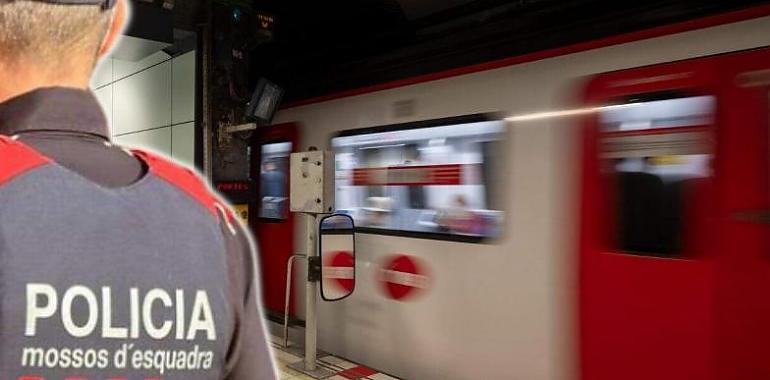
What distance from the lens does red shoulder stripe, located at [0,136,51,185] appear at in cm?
55

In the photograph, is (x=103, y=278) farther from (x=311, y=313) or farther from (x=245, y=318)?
(x=311, y=313)

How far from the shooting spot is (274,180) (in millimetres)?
5086

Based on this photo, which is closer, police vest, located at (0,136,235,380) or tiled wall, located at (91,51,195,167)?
police vest, located at (0,136,235,380)

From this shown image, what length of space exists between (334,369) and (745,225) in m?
2.74

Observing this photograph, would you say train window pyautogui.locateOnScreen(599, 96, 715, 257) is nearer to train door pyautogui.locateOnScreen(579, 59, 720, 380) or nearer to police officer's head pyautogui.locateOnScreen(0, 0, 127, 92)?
train door pyautogui.locateOnScreen(579, 59, 720, 380)

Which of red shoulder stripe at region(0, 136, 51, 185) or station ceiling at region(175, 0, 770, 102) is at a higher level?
station ceiling at region(175, 0, 770, 102)

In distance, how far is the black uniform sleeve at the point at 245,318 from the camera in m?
0.69

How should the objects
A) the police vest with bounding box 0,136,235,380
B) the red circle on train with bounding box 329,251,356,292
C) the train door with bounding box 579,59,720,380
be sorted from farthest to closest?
the red circle on train with bounding box 329,251,356,292, the train door with bounding box 579,59,720,380, the police vest with bounding box 0,136,235,380

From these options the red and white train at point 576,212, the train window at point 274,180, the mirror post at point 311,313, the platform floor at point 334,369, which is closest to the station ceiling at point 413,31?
the red and white train at point 576,212

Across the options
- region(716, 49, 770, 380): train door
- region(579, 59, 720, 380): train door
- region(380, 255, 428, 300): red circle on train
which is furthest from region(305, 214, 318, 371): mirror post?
region(716, 49, 770, 380): train door

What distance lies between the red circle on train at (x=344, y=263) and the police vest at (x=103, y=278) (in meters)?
3.46

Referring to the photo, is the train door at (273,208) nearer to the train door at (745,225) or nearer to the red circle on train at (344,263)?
the red circle on train at (344,263)

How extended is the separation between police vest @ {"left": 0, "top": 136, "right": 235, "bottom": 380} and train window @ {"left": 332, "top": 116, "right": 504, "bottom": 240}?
2736 mm

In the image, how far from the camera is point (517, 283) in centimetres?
317
